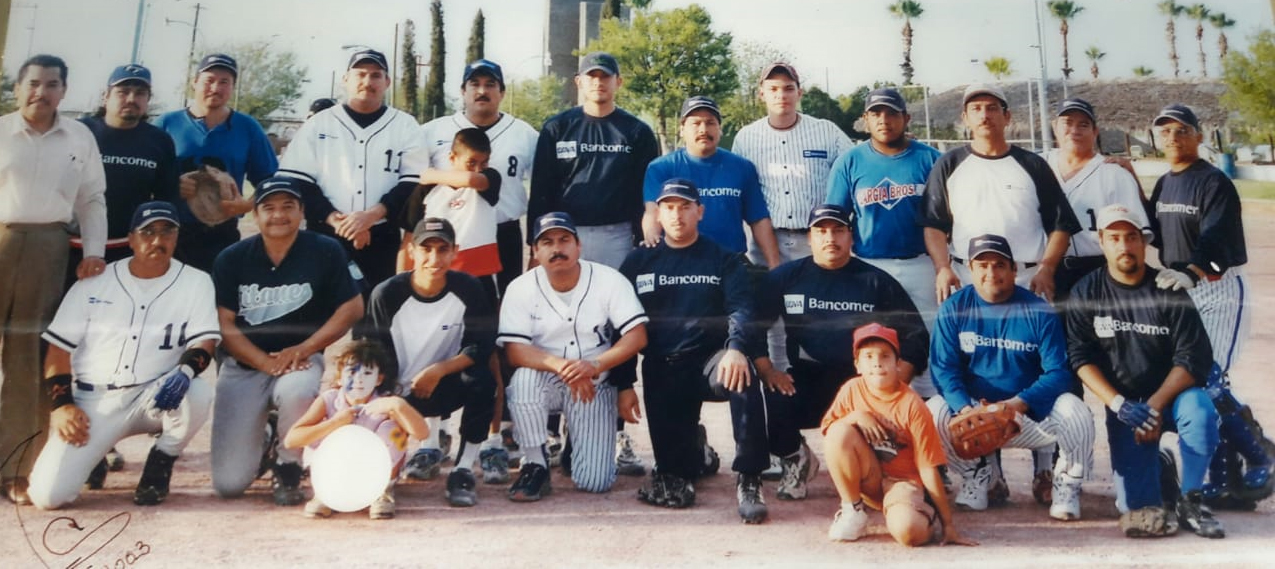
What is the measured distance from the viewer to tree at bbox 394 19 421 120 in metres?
3.81

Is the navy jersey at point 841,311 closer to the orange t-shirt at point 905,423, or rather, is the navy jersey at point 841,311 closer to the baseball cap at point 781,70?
the orange t-shirt at point 905,423

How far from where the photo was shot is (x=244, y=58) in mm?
3680

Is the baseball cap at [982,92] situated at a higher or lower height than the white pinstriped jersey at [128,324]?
higher

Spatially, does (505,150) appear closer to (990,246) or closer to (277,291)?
(277,291)

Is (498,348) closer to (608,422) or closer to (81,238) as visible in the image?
(608,422)

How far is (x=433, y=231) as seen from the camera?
11.4 ft

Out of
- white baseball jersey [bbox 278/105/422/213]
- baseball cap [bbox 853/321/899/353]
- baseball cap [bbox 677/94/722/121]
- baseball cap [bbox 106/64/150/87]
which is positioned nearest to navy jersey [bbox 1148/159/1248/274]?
baseball cap [bbox 853/321/899/353]

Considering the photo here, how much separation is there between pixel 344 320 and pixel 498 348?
0.59 metres

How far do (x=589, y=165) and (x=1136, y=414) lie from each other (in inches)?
88.8

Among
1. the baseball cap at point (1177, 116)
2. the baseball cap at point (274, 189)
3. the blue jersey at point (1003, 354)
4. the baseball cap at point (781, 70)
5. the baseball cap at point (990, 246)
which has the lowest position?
the blue jersey at point (1003, 354)

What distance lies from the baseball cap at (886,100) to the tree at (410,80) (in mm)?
1839

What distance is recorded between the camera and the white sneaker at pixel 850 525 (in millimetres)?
3092

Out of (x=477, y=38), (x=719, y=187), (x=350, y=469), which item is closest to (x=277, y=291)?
(x=350, y=469)

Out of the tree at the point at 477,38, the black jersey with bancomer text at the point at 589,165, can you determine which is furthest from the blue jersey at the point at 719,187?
the tree at the point at 477,38
